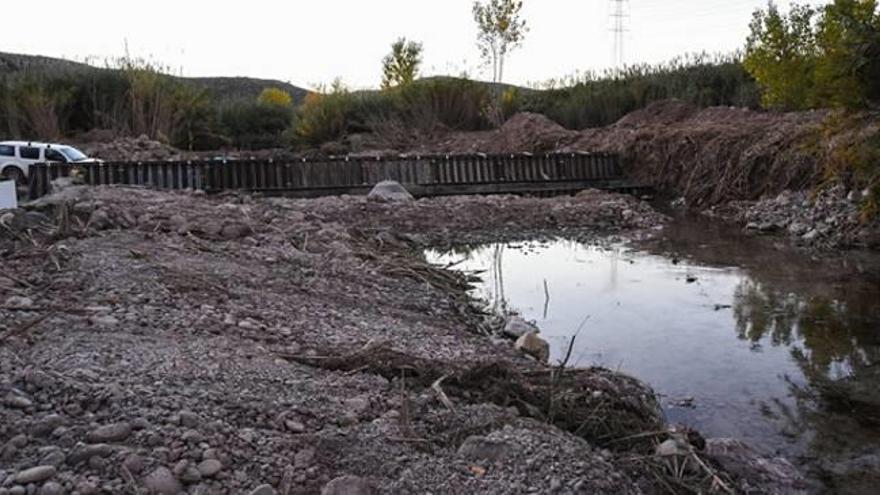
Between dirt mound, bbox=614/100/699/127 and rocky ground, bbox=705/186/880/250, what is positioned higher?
dirt mound, bbox=614/100/699/127

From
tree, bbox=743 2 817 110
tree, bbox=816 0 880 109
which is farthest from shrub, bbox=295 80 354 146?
tree, bbox=816 0 880 109

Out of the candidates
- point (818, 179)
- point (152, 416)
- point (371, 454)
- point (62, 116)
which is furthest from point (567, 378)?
point (62, 116)

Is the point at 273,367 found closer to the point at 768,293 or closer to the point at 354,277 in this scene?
the point at 354,277

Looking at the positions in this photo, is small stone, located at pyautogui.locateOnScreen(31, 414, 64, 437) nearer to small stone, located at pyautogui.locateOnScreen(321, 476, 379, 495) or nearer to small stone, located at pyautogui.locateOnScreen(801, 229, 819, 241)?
small stone, located at pyautogui.locateOnScreen(321, 476, 379, 495)

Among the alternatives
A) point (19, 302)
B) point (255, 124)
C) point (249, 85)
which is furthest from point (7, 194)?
point (249, 85)

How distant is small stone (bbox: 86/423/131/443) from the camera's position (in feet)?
10.3

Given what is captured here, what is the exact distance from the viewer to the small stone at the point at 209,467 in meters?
3.04

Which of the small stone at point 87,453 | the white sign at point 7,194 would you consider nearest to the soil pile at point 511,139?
the white sign at point 7,194

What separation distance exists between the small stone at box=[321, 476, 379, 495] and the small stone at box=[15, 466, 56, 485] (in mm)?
976

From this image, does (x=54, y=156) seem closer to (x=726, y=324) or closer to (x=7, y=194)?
(x=7, y=194)

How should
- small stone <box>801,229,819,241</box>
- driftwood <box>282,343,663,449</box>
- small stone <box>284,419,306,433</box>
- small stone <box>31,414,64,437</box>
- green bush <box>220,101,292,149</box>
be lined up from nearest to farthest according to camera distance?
small stone <box>31,414,64,437</box> → small stone <box>284,419,306,433</box> → driftwood <box>282,343,663,449</box> → small stone <box>801,229,819,241</box> → green bush <box>220,101,292,149</box>

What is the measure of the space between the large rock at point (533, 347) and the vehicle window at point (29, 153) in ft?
49.4

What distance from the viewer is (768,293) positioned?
8203 mm

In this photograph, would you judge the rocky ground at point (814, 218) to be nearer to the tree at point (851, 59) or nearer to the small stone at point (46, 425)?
the tree at point (851, 59)
